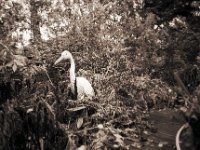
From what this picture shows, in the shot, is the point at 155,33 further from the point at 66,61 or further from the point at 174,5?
the point at 66,61

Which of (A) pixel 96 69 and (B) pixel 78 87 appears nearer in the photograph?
(B) pixel 78 87

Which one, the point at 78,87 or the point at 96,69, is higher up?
the point at 96,69

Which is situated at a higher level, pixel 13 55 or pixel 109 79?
pixel 13 55

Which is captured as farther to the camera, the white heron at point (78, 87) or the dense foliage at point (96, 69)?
the white heron at point (78, 87)

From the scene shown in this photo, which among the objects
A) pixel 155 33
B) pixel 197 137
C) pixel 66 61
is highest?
pixel 155 33

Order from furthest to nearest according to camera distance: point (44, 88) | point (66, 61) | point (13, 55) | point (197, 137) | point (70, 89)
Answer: point (66, 61) < point (70, 89) < point (44, 88) < point (13, 55) < point (197, 137)

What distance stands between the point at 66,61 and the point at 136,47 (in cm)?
331

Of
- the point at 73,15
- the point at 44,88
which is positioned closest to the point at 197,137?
the point at 44,88

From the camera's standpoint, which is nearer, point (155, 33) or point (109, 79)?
point (109, 79)

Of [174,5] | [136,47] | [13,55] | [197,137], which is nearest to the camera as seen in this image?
[197,137]

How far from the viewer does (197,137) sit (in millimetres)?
2775

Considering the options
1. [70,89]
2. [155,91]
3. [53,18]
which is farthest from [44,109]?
[53,18]

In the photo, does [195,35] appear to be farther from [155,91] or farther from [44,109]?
[44,109]

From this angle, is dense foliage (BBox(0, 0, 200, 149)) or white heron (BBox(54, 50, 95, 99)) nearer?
dense foliage (BBox(0, 0, 200, 149))
